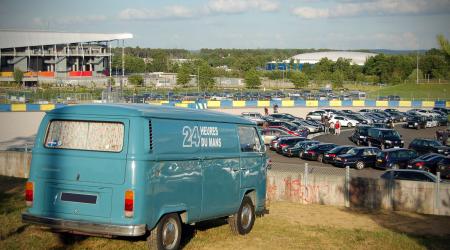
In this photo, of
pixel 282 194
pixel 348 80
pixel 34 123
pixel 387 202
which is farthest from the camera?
pixel 348 80

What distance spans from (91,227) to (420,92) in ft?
334

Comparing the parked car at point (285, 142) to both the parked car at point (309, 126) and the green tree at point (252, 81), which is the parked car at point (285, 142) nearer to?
the parked car at point (309, 126)

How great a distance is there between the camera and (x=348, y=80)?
506ft

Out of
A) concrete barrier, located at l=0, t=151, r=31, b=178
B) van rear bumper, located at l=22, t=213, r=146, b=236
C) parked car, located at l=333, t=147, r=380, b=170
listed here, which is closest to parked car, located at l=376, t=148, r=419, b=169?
parked car, located at l=333, t=147, r=380, b=170

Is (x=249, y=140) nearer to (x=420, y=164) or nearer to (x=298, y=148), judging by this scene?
(x=420, y=164)

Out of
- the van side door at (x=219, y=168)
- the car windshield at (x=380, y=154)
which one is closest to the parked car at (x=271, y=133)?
the car windshield at (x=380, y=154)

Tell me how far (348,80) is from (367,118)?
93.2 metres

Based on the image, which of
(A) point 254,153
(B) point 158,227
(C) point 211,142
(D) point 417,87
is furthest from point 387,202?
(D) point 417,87

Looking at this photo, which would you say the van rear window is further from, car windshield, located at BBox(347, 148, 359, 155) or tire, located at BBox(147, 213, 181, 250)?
car windshield, located at BBox(347, 148, 359, 155)

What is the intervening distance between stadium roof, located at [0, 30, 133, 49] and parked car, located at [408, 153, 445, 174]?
2723 inches

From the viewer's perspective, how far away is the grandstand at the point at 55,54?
96.1 m

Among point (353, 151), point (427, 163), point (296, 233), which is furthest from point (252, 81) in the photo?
point (296, 233)

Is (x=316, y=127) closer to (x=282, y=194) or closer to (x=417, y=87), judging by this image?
(x=282, y=194)

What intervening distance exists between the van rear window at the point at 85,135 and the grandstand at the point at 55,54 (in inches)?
3326
